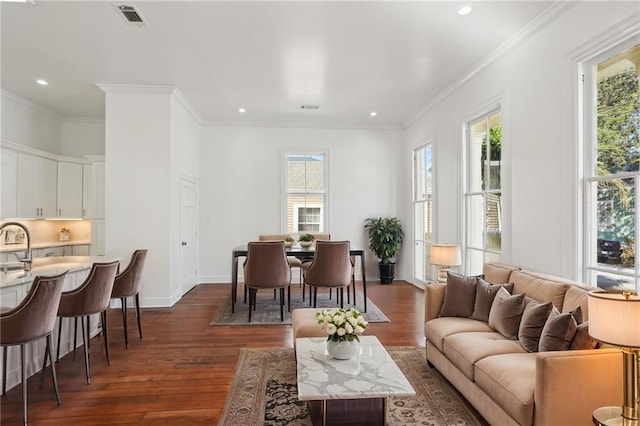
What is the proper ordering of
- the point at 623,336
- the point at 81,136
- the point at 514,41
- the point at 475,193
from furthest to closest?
the point at 81,136, the point at 475,193, the point at 514,41, the point at 623,336

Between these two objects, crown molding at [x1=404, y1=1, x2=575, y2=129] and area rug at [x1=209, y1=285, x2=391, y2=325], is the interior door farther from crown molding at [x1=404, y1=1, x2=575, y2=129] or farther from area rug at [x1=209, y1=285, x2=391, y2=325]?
crown molding at [x1=404, y1=1, x2=575, y2=129]

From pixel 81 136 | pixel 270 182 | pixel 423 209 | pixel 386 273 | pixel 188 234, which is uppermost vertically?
pixel 81 136

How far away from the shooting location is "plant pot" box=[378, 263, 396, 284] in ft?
22.7

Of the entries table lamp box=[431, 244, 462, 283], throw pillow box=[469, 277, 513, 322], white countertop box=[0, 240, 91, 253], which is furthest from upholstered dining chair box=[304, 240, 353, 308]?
white countertop box=[0, 240, 91, 253]

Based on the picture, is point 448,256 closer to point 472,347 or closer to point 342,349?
point 472,347

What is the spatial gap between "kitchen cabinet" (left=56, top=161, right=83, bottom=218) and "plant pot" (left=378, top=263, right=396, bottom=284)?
5.59 meters

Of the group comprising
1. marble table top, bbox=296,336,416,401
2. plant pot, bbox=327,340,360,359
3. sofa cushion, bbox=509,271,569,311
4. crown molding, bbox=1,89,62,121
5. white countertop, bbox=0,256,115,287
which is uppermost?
crown molding, bbox=1,89,62,121

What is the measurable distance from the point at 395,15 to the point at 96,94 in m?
4.64

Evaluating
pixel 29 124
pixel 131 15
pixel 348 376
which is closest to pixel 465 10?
pixel 131 15

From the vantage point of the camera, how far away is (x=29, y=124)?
579 centimetres

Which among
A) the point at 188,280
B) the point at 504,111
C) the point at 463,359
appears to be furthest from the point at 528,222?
the point at 188,280

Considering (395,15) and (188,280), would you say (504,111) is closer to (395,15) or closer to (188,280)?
(395,15)

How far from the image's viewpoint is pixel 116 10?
3172mm

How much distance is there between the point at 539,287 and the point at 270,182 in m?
5.33
